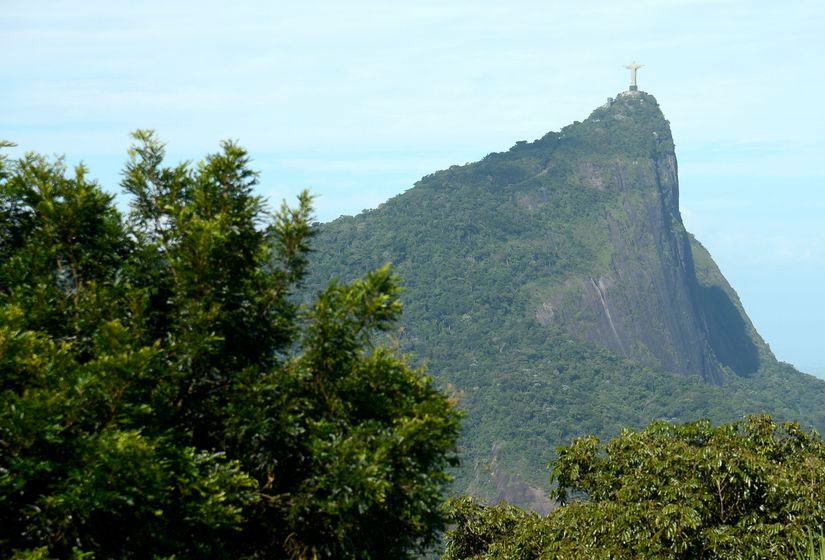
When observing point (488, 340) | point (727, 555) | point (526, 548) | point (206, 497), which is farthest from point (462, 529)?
point (488, 340)

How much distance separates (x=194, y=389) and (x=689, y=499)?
1046cm

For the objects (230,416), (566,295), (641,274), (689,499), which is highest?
(641,274)

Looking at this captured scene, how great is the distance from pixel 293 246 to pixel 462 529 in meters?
14.2

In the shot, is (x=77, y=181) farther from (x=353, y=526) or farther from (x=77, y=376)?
(x=353, y=526)

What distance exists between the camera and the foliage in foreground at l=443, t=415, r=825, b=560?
16828mm

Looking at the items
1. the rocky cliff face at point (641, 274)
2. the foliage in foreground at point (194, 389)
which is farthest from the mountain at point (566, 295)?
the foliage in foreground at point (194, 389)

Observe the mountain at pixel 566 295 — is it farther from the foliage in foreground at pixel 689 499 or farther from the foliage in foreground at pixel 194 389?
the foliage in foreground at pixel 194 389

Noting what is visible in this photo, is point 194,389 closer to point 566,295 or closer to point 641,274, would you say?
point 566,295

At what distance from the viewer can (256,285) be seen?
11.0m

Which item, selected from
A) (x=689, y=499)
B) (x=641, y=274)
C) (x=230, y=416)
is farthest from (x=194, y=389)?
(x=641, y=274)

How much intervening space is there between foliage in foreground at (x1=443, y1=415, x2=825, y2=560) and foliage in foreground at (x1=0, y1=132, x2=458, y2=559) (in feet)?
23.2

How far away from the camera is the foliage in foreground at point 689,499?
55.2 ft

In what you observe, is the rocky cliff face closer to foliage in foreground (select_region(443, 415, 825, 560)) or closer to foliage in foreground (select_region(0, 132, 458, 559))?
foliage in foreground (select_region(443, 415, 825, 560))

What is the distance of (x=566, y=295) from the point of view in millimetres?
152500
